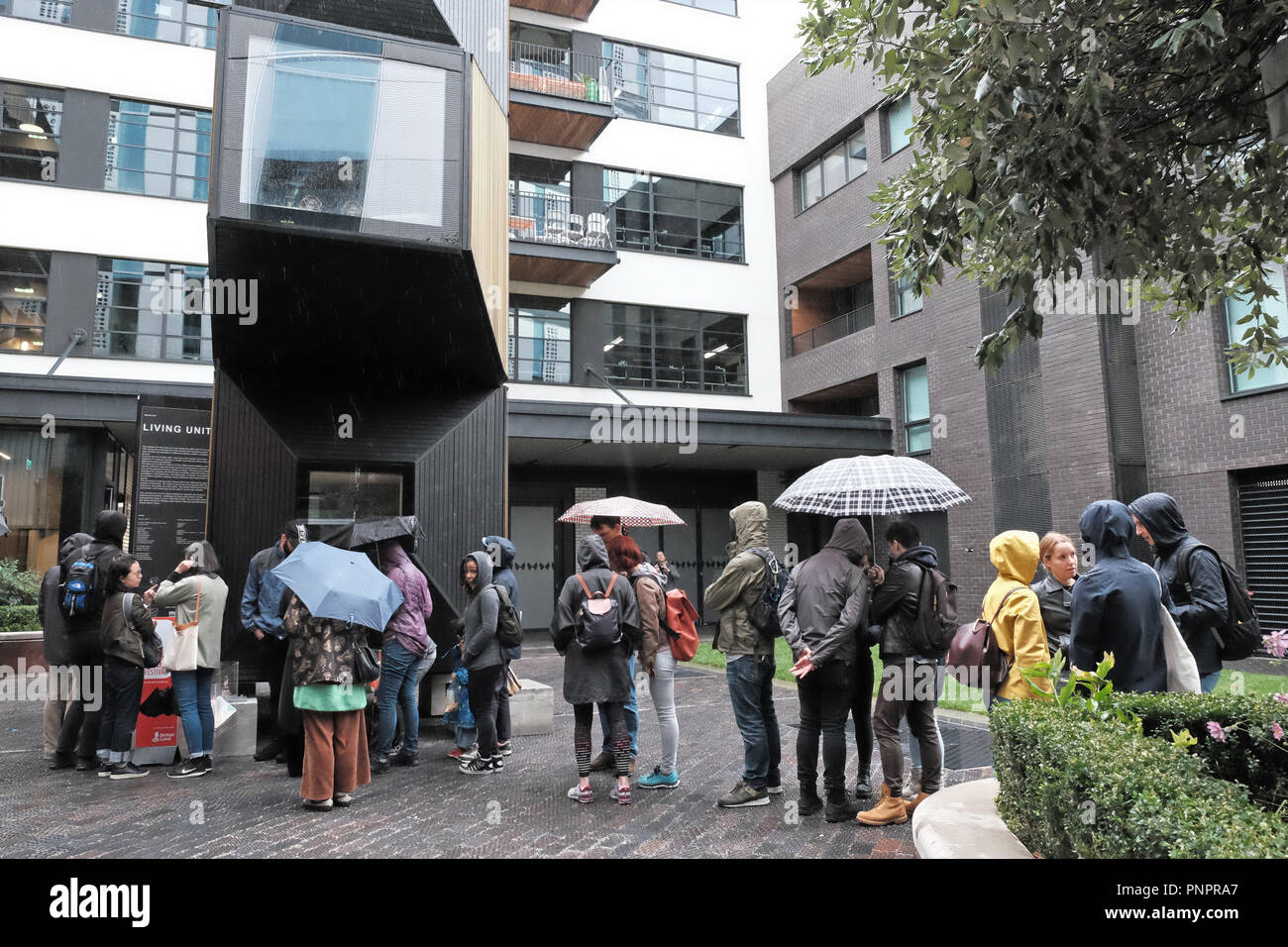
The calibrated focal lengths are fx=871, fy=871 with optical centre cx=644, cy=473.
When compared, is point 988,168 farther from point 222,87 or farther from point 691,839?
point 222,87

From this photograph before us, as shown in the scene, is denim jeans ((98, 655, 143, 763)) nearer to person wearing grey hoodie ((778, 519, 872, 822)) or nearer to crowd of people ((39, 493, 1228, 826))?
crowd of people ((39, 493, 1228, 826))

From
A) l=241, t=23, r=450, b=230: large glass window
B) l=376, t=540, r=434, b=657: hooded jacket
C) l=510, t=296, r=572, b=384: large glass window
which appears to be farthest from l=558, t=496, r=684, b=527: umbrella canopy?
l=510, t=296, r=572, b=384: large glass window

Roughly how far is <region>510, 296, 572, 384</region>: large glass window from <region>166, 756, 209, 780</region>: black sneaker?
47.0ft

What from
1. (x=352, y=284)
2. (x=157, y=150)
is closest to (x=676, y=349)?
(x=157, y=150)

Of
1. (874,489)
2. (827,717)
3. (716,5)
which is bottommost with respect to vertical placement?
(827,717)

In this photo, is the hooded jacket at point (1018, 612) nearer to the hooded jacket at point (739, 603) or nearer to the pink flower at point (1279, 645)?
the pink flower at point (1279, 645)

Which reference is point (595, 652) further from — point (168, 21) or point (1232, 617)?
point (168, 21)

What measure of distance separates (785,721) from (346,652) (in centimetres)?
487

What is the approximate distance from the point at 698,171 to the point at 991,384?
10.2 meters

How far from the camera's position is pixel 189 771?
6832mm

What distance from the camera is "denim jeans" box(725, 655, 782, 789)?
5.73 metres

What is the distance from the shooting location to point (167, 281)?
18.1 m

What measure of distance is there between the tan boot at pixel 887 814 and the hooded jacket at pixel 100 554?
19.2ft
